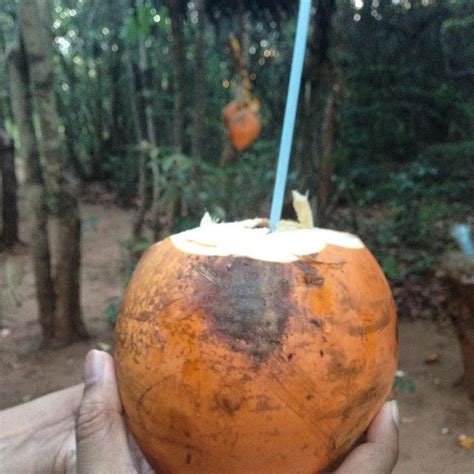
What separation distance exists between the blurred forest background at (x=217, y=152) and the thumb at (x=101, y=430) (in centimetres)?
203

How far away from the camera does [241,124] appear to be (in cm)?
385

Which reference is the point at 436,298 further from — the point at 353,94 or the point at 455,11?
the point at 455,11

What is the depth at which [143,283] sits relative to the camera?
2.84ft

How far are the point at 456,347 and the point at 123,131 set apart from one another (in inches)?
218

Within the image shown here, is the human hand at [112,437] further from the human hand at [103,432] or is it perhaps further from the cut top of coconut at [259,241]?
the cut top of coconut at [259,241]

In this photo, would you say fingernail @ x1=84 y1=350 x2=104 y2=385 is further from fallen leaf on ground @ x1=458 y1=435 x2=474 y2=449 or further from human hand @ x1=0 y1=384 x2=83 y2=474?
fallen leaf on ground @ x1=458 y1=435 x2=474 y2=449

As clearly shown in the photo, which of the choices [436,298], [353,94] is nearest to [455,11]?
[353,94]

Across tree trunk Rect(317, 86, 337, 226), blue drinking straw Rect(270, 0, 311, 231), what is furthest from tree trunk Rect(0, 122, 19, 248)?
blue drinking straw Rect(270, 0, 311, 231)

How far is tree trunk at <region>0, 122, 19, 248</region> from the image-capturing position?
5574 millimetres

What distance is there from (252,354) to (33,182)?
2.73 m

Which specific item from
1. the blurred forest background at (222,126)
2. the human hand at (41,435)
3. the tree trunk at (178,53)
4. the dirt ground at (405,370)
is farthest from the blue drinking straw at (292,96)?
the tree trunk at (178,53)

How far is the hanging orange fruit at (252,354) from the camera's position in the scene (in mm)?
769

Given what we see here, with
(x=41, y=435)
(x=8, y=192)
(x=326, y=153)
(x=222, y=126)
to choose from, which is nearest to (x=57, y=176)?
(x=326, y=153)

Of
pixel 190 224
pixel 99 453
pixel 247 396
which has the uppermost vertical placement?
pixel 247 396
